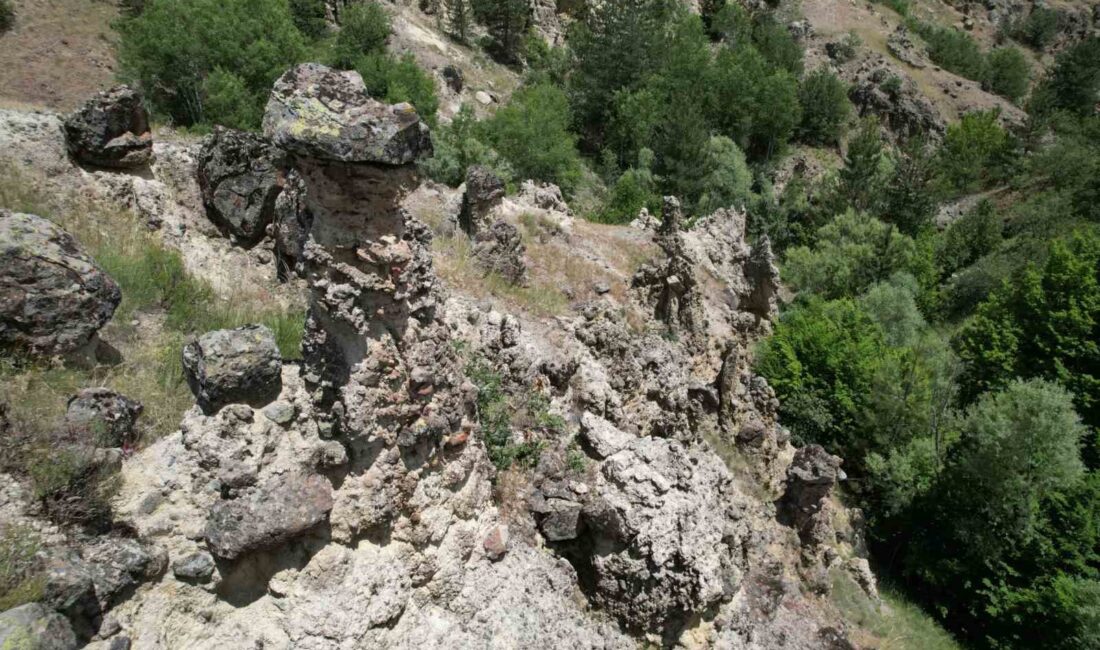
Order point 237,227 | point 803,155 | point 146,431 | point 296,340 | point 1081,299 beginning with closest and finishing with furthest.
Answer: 1. point 146,431
2. point 296,340
3. point 237,227
4. point 1081,299
5. point 803,155

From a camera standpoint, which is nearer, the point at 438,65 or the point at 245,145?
the point at 245,145

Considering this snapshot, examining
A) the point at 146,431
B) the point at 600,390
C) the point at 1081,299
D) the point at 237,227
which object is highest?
the point at 146,431

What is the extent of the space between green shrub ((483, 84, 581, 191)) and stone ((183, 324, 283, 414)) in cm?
2561

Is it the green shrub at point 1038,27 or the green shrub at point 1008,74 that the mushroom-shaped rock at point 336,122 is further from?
the green shrub at point 1038,27

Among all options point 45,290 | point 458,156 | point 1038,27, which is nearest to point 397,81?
point 458,156

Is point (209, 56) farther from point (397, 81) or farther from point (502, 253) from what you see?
point (502, 253)

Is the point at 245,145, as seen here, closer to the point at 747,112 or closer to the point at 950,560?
the point at 950,560

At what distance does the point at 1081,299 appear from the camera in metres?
22.0

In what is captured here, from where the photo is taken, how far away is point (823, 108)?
1923 inches

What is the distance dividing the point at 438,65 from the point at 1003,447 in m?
38.6

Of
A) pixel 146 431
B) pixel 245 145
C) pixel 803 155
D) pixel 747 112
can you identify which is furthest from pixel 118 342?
pixel 803 155

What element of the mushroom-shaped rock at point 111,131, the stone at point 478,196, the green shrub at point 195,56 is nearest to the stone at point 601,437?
the stone at point 478,196

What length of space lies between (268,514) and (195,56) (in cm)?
2134

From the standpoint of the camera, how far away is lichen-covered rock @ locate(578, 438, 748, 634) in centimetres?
687
